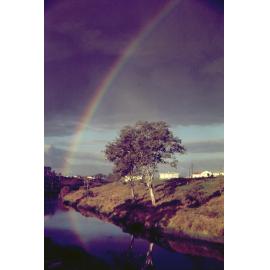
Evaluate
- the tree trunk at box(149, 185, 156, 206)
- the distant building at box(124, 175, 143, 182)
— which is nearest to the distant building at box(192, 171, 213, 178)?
the tree trunk at box(149, 185, 156, 206)

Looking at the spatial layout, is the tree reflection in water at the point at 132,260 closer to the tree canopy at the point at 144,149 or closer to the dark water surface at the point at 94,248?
the dark water surface at the point at 94,248

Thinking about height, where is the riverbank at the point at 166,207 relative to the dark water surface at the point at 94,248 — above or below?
above

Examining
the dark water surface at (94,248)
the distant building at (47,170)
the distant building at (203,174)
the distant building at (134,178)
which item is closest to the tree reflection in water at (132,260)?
the dark water surface at (94,248)

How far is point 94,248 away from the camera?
21.5 ft

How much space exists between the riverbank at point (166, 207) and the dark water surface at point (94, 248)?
0.21 meters

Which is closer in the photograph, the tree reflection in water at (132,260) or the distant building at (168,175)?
the tree reflection in water at (132,260)

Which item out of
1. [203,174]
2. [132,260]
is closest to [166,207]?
[203,174]

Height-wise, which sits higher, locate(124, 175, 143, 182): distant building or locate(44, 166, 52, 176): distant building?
Result: locate(44, 166, 52, 176): distant building

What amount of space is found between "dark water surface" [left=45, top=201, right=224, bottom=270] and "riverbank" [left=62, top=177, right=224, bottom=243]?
21cm

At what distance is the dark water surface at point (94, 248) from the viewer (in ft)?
21.1

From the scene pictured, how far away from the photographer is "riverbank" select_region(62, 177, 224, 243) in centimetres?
640

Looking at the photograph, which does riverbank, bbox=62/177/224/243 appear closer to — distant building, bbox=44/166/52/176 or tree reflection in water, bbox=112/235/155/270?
tree reflection in water, bbox=112/235/155/270

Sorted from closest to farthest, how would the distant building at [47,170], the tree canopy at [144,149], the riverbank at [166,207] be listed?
the riverbank at [166,207] → the tree canopy at [144,149] → the distant building at [47,170]
